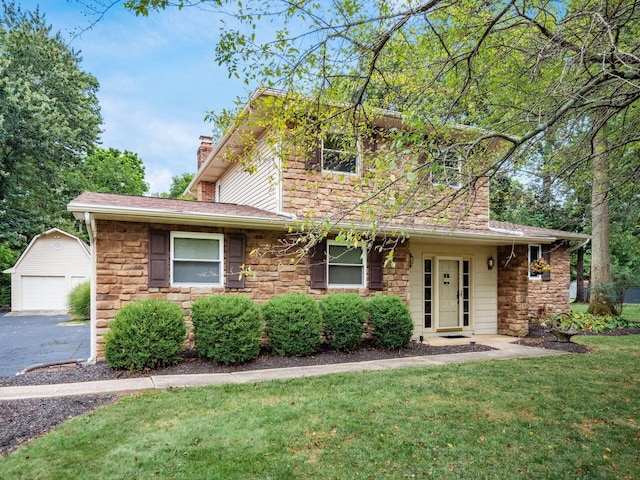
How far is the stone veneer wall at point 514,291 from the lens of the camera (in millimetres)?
9953

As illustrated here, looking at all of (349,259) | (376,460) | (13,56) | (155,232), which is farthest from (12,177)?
(376,460)

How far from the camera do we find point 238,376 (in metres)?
5.78

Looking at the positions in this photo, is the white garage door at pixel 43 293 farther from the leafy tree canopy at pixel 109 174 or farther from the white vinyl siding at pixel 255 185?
the white vinyl siding at pixel 255 185

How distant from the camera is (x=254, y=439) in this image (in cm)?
351

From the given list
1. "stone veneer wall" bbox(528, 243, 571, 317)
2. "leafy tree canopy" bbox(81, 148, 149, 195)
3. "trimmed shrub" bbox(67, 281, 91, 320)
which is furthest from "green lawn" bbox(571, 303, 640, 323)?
"leafy tree canopy" bbox(81, 148, 149, 195)

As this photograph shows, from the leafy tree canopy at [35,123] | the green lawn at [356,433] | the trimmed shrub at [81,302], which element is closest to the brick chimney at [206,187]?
the trimmed shrub at [81,302]

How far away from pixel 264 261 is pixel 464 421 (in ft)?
15.6

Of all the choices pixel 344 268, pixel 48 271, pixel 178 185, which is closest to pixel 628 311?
pixel 344 268

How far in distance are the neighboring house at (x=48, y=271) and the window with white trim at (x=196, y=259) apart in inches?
575

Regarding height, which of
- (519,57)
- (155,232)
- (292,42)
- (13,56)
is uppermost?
(13,56)

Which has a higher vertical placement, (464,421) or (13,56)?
(13,56)

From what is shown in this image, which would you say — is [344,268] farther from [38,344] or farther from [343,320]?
[38,344]

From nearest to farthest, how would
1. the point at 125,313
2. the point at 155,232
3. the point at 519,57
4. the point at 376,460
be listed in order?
1. the point at 376,460
2. the point at 519,57
3. the point at 125,313
4. the point at 155,232

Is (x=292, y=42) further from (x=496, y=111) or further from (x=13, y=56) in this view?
(x=13, y=56)
